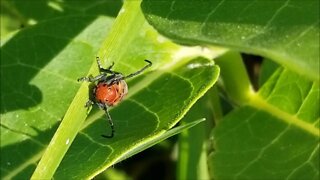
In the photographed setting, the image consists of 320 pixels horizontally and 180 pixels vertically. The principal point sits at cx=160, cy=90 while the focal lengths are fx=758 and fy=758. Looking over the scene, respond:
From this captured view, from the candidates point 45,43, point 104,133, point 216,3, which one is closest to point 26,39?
point 45,43

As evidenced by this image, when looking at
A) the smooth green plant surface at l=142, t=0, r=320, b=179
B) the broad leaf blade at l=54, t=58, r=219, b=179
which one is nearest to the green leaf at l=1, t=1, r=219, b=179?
the broad leaf blade at l=54, t=58, r=219, b=179

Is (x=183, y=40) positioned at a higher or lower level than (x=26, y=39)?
higher

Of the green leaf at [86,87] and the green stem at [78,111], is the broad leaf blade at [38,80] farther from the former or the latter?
the green stem at [78,111]

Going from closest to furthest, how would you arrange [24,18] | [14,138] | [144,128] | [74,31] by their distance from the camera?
[144,128], [14,138], [74,31], [24,18]

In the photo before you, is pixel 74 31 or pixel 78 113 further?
pixel 74 31

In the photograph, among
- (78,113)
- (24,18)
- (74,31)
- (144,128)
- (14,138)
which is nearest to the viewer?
(78,113)

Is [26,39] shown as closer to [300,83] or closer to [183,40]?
[183,40]
